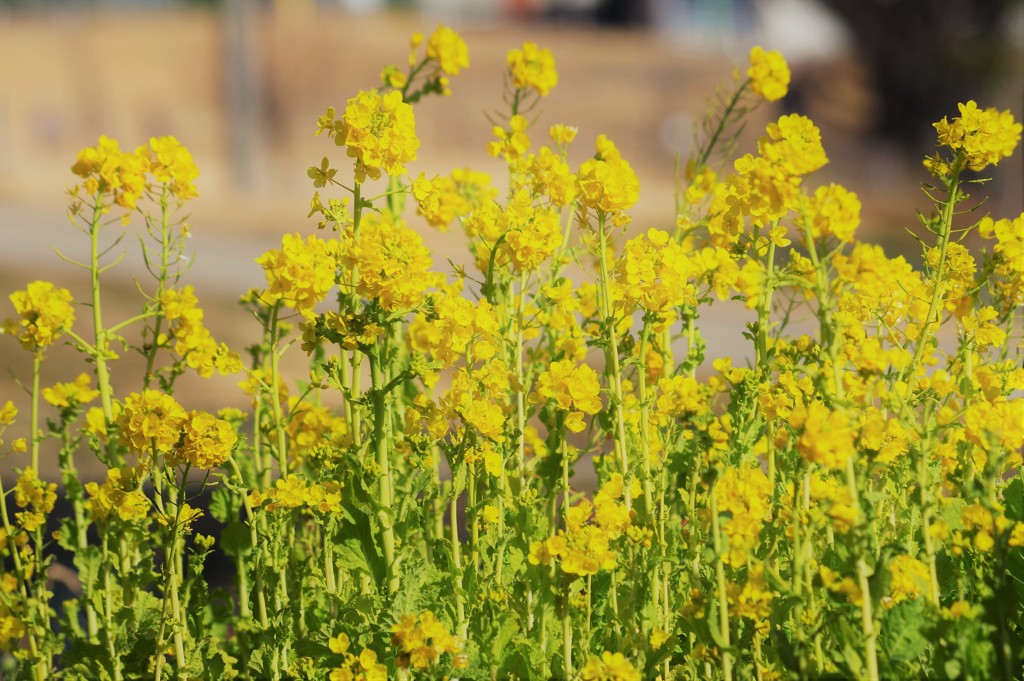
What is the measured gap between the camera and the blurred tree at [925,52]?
19.3 meters

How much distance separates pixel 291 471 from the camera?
105 inches

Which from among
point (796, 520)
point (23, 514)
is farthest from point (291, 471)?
point (796, 520)

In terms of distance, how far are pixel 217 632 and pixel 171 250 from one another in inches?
34.0

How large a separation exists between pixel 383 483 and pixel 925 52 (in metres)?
21.3

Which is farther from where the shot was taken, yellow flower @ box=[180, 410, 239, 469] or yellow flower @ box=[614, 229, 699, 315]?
yellow flower @ box=[614, 229, 699, 315]

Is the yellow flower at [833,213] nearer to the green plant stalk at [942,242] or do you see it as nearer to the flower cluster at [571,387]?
the green plant stalk at [942,242]

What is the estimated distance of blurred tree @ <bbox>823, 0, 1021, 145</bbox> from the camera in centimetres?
1928

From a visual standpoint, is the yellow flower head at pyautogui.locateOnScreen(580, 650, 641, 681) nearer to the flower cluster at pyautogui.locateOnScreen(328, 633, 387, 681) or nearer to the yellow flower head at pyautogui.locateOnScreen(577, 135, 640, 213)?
the flower cluster at pyautogui.locateOnScreen(328, 633, 387, 681)

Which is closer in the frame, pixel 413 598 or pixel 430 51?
pixel 413 598

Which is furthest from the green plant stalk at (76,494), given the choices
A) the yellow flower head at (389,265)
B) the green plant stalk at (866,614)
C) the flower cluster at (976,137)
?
the flower cluster at (976,137)

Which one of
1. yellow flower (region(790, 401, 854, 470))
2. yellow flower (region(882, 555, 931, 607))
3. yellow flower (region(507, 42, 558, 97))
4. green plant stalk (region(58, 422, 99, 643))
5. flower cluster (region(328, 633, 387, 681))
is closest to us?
yellow flower (region(790, 401, 854, 470))

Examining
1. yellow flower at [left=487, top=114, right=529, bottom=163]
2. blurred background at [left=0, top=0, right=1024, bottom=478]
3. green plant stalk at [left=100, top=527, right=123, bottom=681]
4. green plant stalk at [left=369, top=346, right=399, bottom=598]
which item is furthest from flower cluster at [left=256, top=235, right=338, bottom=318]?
blurred background at [left=0, top=0, right=1024, bottom=478]

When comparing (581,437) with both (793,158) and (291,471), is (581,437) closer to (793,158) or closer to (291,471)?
(291,471)

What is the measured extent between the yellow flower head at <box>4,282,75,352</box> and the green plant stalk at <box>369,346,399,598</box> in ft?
2.02
